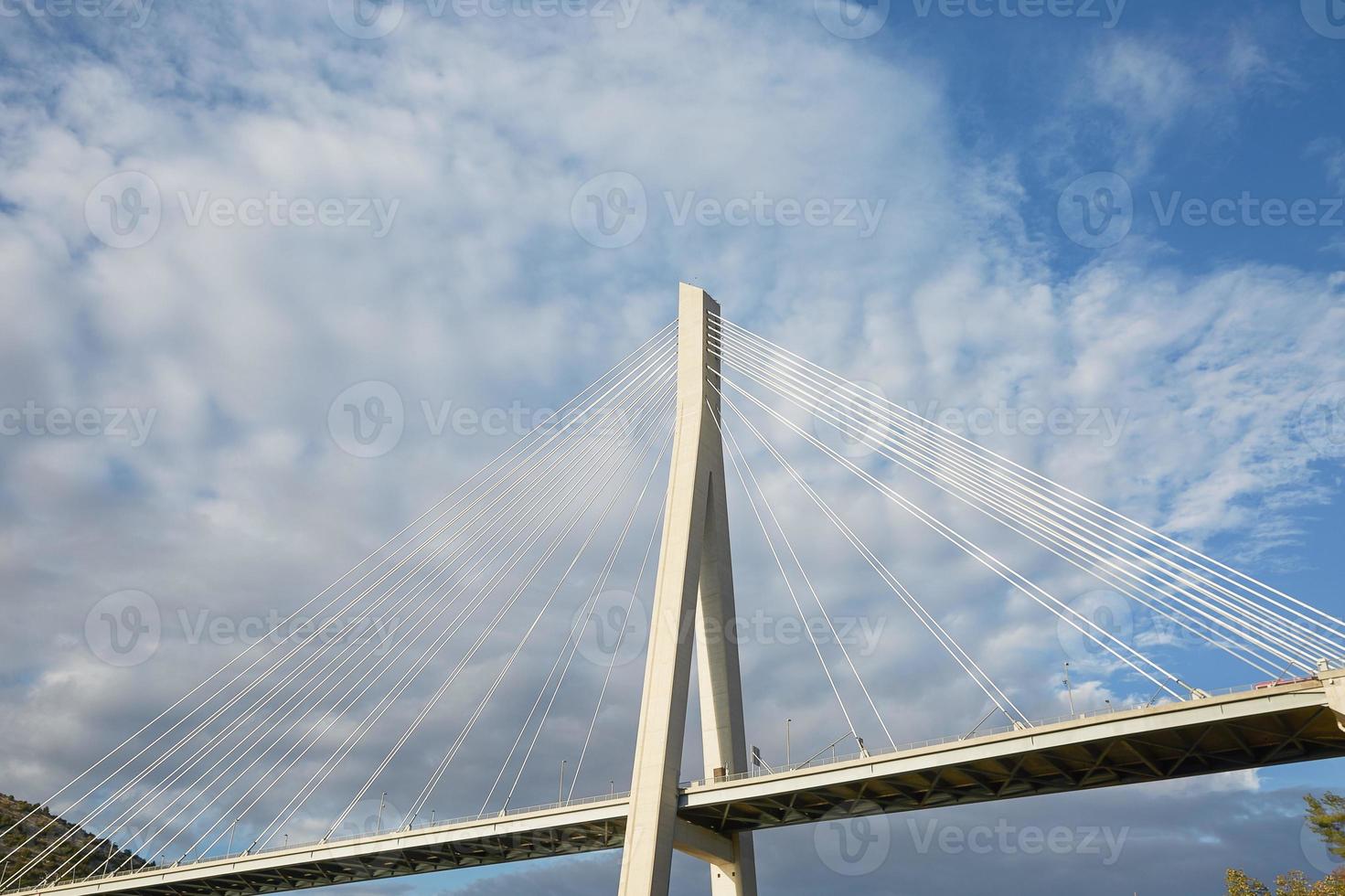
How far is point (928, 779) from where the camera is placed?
121 feet

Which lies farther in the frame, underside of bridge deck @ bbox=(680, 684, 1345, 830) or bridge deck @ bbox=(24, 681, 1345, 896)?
bridge deck @ bbox=(24, 681, 1345, 896)

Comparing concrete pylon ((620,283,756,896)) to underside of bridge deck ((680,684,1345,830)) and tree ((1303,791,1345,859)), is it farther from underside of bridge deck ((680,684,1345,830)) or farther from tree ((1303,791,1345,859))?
tree ((1303,791,1345,859))

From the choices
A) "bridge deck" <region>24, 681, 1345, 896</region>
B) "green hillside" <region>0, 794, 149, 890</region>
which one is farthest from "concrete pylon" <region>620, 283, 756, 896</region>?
"green hillside" <region>0, 794, 149, 890</region>

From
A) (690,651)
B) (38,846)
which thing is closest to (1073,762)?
(690,651)

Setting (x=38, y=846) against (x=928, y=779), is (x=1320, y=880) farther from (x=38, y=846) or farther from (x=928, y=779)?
(x=38, y=846)

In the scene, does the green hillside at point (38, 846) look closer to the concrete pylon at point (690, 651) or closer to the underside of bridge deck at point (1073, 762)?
the concrete pylon at point (690, 651)

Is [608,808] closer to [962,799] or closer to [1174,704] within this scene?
[962,799]

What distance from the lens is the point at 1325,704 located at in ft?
94.8

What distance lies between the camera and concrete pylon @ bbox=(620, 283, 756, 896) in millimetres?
36656

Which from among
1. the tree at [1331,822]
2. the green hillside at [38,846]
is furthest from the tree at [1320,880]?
the green hillside at [38,846]

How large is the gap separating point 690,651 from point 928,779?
9236 mm

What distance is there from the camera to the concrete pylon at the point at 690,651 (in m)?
36.7

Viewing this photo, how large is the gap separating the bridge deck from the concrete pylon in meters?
1.48

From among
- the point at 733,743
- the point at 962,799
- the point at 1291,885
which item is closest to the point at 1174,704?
the point at 962,799
